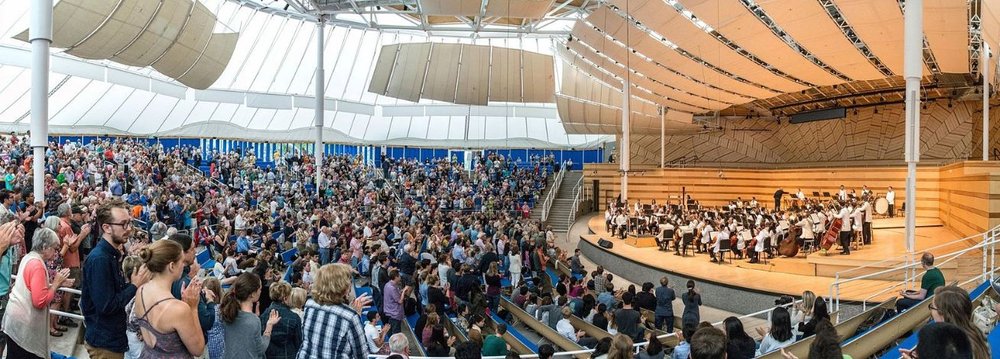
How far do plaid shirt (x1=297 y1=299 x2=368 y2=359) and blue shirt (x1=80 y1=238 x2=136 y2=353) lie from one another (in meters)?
0.94

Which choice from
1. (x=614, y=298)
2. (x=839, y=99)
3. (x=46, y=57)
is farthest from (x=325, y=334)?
(x=839, y=99)

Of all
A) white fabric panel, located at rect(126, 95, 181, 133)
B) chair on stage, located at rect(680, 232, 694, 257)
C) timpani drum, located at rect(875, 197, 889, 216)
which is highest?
white fabric panel, located at rect(126, 95, 181, 133)

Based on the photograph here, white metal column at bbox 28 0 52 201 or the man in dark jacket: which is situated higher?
white metal column at bbox 28 0 52 201

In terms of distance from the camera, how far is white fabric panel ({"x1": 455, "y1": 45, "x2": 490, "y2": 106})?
1382 inches

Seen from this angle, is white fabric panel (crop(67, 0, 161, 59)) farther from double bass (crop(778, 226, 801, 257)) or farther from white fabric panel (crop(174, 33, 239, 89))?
double bass (crop(778, 226, 801, 257))

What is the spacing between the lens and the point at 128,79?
3111 cm

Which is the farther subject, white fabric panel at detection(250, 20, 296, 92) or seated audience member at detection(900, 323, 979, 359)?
white fabric panel at detection(250, 20, 296, 92)

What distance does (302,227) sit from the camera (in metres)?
15.4

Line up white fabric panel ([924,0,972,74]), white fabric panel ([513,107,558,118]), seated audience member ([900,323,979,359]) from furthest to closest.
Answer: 1. white fabric panel ([513,107,558,118])
2. white fabric panel ([924,0,972,74])
3. seated audience member ([900,323,979,359])

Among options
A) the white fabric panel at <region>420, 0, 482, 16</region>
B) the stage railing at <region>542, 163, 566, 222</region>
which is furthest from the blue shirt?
the stage railing at <region>542, 163, 566, 222</region>

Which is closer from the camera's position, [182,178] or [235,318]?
[235,318]

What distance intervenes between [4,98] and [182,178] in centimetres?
1122

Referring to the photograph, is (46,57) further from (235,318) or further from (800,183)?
(800,183)

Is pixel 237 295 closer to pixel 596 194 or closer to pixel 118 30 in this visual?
pixel 118 30
